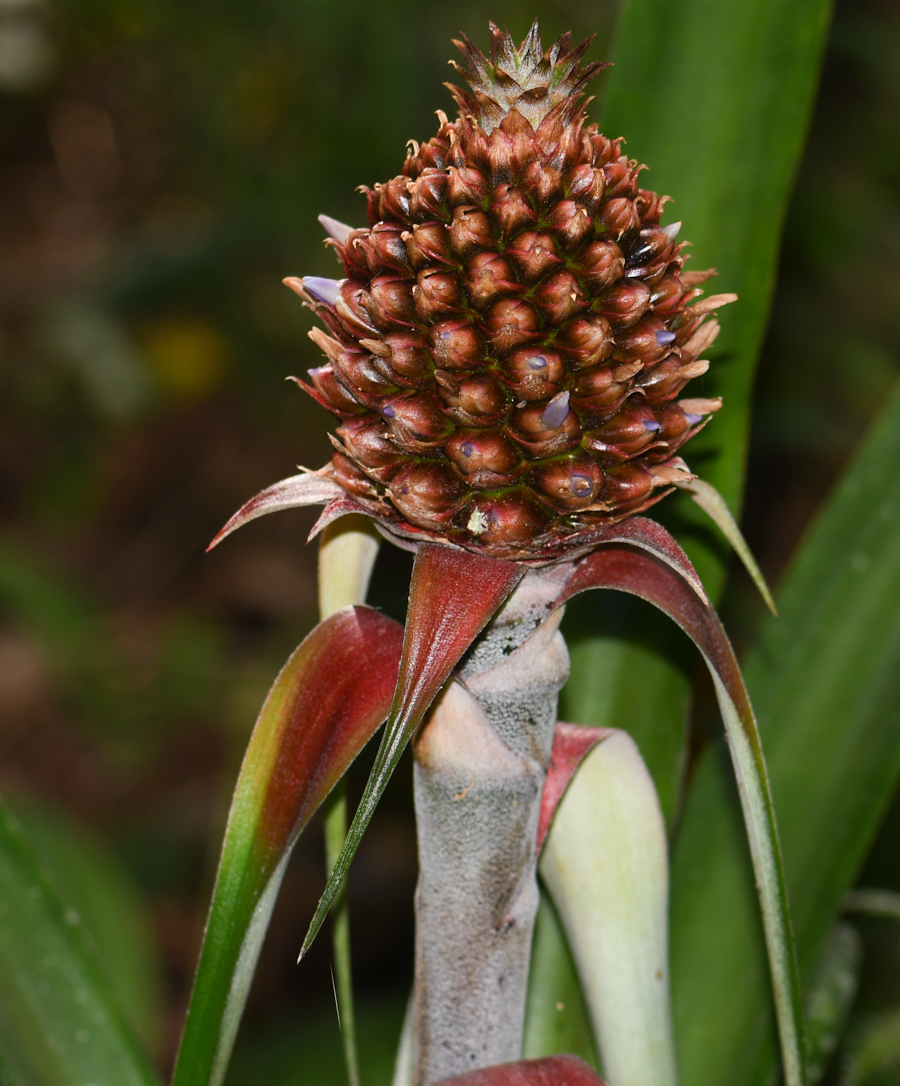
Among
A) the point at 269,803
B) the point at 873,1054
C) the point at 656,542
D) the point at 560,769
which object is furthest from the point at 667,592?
the point at 873,1054

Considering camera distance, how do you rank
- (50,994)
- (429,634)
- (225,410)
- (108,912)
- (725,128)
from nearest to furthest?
(429,634) → (50,994) → (725,128) → (108,912) → (225,410)

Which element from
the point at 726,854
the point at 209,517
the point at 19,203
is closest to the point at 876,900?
the point at 726,854

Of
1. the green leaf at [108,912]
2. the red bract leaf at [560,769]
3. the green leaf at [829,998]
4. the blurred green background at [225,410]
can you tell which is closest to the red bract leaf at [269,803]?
the red bract leaf at [560,769]

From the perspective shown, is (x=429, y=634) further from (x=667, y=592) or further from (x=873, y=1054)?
(x=873, y=1054)

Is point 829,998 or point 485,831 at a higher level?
point 485,831

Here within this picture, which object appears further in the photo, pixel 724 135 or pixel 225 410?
pixel 225 410

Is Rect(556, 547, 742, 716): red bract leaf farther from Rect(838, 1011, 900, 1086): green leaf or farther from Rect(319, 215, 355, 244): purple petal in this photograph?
Rect(838, 1011, 900, 1086): green leaf

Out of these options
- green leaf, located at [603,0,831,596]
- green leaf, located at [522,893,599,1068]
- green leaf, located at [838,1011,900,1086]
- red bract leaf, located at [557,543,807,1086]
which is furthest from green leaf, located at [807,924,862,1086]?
green leaf, located at [603,0,831,596]

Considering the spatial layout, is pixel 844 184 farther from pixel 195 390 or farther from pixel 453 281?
pixel 453 281
